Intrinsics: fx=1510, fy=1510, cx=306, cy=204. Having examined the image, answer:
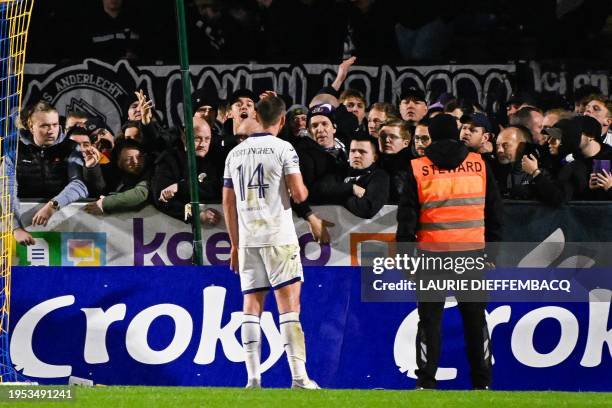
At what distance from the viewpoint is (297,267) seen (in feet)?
34.4

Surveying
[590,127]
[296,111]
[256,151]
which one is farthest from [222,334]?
[590,127]

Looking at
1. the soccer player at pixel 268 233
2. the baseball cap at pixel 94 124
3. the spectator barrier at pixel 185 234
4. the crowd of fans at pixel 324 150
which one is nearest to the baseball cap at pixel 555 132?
the crowd of fans at pixel 324 150

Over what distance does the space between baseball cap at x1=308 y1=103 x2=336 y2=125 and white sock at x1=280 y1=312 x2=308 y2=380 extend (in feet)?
8.77

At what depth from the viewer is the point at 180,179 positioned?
12.1 meters

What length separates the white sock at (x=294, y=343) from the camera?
10.3 m

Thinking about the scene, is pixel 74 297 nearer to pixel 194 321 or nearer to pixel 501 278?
pixel 194 321

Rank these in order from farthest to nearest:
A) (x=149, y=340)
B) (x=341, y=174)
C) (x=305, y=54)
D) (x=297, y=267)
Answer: (x=305, y=54) < (x=341, y=174) < (x=149, y=340) < (x=297, y=267)

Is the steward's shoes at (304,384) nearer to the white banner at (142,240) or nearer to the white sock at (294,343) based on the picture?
the white sock at (294,343)

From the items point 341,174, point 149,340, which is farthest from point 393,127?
point 149,340

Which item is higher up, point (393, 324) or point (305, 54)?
point (305, 54)

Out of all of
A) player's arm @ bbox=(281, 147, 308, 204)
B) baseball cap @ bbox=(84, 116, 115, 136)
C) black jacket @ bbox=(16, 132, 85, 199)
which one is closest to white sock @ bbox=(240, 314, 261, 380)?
player's arm @ bbox=(281, 147, 308, 204)

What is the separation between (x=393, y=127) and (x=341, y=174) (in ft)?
2.75

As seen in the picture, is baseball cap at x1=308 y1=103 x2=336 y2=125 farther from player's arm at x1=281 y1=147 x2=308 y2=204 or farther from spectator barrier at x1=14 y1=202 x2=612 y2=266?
player's arm at x1=281 y1=147 x2=308 y2=204

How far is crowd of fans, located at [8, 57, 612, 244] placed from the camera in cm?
1196
